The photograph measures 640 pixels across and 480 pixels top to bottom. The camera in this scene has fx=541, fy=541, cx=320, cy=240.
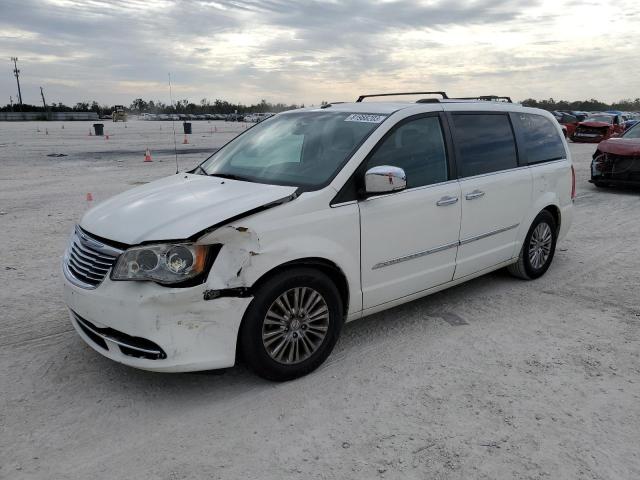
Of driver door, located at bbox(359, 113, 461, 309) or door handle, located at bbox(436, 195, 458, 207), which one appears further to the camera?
door handle, located at bbox(436, 195, 458, 207)

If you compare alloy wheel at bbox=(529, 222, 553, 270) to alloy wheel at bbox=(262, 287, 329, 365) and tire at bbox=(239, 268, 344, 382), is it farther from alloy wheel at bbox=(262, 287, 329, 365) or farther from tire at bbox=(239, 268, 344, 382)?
Result: alloy wheel at bbox=(262, 287, 329, 365)

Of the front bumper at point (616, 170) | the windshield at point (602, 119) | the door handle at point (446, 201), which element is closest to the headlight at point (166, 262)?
the door handle at point (446, 201)

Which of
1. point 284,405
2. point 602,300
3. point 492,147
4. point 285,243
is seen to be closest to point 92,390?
point 284,405

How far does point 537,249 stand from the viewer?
556 cm

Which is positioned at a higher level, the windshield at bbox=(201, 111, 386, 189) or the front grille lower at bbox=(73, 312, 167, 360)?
the windshield at bbox=(201, 111, 386, 189)

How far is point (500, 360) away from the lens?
3830 millimetres

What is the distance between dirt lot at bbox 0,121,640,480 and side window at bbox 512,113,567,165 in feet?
4.52

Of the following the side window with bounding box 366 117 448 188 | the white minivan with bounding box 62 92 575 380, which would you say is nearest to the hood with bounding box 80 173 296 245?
the white minivan with bounding box 62 92 575 380

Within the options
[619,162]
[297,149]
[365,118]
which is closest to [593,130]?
[619,162]

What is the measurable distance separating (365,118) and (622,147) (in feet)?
28.2

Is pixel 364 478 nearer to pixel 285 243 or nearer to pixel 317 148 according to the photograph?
pixel 285 243

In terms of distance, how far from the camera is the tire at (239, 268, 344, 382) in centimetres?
327

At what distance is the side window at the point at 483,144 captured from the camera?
15.0 feet

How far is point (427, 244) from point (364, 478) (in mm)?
2028
